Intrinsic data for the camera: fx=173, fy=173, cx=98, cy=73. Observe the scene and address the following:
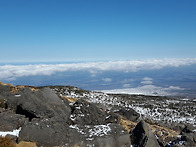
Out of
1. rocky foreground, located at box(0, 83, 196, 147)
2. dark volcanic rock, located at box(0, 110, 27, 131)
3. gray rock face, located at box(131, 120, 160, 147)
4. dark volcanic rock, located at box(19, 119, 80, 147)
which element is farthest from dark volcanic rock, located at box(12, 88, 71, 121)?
gray rock face, located at box(131, 120, 160, 147)

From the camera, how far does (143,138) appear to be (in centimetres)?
1501

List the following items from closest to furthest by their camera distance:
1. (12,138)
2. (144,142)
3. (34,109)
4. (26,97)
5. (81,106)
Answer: (12,138) < (144,142) < (34,109) < (26,97) < (81,106)

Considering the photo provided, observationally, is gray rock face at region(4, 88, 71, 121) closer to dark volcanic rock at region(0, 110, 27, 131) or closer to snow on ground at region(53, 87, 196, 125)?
dark volcanic rock at region(0, 110, 27, 131)

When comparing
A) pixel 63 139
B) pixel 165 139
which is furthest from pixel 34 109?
pixel 165 139

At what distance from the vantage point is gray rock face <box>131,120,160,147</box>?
47.9ft

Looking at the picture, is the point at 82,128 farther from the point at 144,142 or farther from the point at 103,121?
the point at 144,142

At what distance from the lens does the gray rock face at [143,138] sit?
47.9 feet

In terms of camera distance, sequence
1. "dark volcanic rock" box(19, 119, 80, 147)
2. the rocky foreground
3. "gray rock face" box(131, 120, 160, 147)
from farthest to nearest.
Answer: "gray rock face" box(131, 120, 160, 147) < the rocky foreground < "dark volcanic rock" box(19, 119, 80, 147)

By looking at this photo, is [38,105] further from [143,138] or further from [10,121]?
[143,138]

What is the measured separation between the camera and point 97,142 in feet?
45.0

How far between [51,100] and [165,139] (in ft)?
41.5

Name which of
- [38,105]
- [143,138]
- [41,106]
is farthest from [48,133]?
[143,138]

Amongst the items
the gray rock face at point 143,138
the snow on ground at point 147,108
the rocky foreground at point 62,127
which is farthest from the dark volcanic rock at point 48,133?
the snow on ground at point 147,108

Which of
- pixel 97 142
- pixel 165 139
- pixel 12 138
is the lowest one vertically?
pixel 165 139
